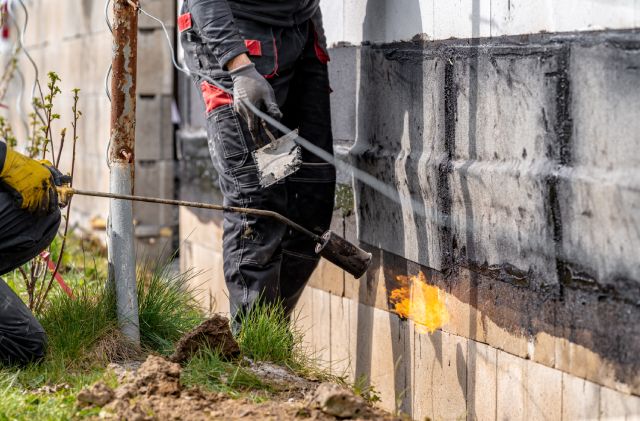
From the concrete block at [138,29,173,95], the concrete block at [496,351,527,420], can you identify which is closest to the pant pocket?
the concrete block at [496,351,527,420]

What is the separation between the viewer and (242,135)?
14.4ft

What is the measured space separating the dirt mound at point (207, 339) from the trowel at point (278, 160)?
0.70 metres

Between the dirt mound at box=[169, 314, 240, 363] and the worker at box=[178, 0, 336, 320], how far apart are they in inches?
17.6

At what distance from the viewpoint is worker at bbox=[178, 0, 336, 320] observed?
4227 mm

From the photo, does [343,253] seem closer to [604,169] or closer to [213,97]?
[213,97]

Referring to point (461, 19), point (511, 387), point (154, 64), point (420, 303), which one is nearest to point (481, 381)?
point (511, 387)

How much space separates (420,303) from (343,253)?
402 millimetres

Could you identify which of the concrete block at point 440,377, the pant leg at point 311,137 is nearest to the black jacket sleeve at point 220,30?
the pant leg at point 311,137

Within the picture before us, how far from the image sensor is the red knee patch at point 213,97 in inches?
175

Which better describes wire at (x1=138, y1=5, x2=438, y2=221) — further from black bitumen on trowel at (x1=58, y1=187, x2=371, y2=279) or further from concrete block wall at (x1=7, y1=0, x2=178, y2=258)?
concrete block wall at (x1=7, y1=0, x2=178, y2=258)

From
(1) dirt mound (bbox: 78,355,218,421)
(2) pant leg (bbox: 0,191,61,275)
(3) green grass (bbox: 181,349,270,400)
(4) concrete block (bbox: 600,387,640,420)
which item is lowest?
(3) green grass (bbox: 181,349,270,400)

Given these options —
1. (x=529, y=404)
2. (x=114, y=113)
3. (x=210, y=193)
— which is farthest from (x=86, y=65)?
(x=529, y=404)

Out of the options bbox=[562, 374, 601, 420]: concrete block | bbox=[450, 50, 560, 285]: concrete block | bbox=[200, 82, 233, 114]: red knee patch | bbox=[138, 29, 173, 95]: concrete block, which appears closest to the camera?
bbox=[562, 374, 601, 420]: concrete block

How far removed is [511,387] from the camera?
3645 millimetres
